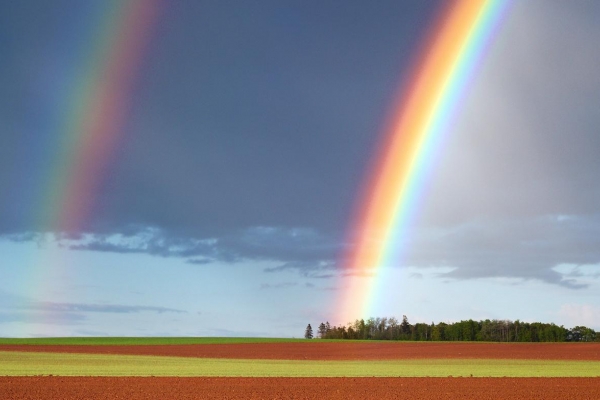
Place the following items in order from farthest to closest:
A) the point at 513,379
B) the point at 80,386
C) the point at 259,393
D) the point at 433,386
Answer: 1. the point at 513,379
2. the point at 433,386
3. the point at 80,386
4. the point at 259,393

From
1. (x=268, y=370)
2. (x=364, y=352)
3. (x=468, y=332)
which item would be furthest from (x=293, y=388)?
(x=468, y=332)

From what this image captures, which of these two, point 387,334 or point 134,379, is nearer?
point 134,379

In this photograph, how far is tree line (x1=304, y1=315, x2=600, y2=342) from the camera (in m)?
153

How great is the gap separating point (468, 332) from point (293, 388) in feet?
439

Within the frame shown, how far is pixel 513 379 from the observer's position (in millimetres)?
42812

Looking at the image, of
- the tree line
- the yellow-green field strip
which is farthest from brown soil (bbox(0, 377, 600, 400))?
the tree line

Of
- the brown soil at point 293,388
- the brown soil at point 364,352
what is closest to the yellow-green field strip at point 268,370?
the brown soil at point 293,388

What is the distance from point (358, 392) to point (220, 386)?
7339 mm

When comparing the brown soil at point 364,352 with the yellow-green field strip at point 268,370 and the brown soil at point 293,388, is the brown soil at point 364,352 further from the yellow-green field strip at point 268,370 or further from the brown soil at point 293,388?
the brown soil at point 293,388

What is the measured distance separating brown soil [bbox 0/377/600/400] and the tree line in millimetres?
117831

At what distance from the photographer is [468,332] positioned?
16025cm

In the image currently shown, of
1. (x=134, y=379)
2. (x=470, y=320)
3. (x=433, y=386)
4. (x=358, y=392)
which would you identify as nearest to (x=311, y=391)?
(x=358, y=392)

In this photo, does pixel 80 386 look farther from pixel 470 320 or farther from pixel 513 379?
pixel 470 320

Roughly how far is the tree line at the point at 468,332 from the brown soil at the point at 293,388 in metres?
118
